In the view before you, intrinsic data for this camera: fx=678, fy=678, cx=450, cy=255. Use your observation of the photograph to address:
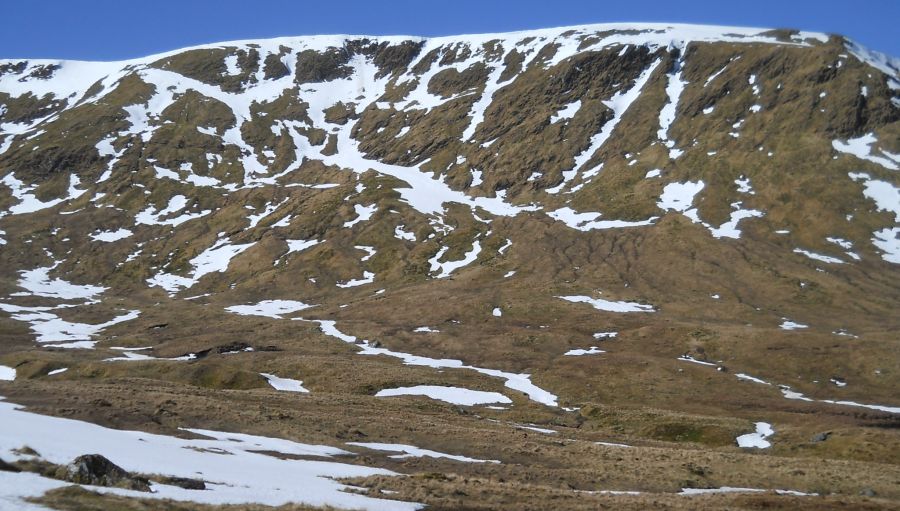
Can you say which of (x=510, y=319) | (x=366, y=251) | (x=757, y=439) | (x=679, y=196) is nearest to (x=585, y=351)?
(x=510, y=319)

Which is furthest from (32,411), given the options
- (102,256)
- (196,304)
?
(102,256)

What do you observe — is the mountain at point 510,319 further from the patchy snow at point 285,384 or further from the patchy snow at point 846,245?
the patchy snow at point 846,245

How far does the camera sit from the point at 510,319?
364ft

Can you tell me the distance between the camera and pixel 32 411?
34.8 metres

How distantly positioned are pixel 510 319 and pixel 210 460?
84.8m

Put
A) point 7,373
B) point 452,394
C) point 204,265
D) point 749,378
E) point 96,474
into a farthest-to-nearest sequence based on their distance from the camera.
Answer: point 204,265 → point 749,378 → point 452,394 → point 7,373 → point 96,474

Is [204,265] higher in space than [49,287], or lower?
higher

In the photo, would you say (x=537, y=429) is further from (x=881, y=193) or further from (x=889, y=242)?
(x=881, y=193)

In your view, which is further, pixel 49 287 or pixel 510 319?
pixel 49 287

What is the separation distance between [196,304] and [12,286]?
133 ft

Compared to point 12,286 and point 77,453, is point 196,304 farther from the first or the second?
point 77,453

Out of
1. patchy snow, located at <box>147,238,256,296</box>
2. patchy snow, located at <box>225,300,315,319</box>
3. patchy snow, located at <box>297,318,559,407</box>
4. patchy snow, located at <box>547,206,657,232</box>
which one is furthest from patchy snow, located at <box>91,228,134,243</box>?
patchy snow, located at <box>547,206,657,232</box>

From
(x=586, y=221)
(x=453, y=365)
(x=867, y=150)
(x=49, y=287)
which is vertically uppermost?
(x=867, y=150)

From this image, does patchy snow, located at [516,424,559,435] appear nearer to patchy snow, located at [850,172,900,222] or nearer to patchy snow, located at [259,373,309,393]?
patchy snow, located at [259,373,309,393]
